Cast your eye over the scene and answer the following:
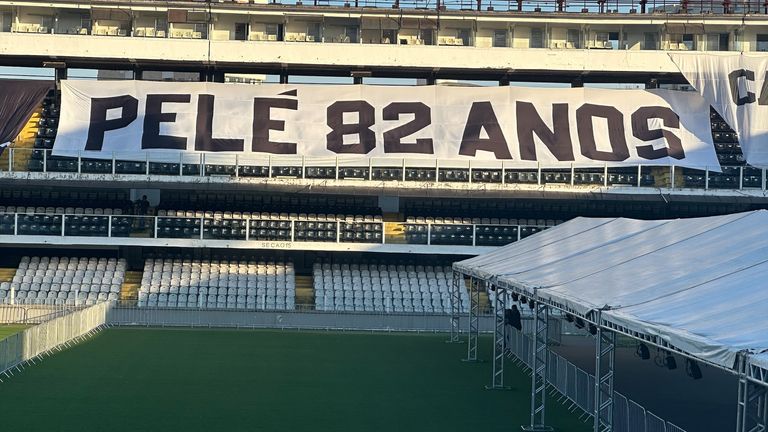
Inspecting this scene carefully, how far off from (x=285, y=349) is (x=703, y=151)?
19962 mm

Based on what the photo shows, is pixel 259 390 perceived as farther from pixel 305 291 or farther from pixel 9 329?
pixel 305 291

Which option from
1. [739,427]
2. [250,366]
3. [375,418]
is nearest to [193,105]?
[250,366]

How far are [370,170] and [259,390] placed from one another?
19.7 m

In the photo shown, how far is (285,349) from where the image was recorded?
32500mm

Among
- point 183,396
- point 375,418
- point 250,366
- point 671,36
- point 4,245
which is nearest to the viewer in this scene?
point 375,418

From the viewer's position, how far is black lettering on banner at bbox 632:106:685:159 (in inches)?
1729

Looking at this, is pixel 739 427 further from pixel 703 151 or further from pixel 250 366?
pixel 703 151

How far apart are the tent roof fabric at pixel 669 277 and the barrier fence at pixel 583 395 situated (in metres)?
1.77

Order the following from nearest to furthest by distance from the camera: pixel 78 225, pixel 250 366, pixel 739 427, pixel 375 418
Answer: pixel 739 427, pixel 375 418, pixel 250 366, pixel 78 225

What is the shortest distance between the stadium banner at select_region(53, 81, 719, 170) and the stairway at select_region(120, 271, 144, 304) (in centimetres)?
484

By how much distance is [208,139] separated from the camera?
144ft

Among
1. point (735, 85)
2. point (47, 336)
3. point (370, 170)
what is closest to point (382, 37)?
point (370, 170)

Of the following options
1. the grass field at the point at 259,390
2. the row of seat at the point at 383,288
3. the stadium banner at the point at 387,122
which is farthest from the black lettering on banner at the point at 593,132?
the grass field at the point at 259,390

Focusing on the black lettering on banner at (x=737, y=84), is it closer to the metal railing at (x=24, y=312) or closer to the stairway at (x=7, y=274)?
the metal railing at (x=24, y=312)
